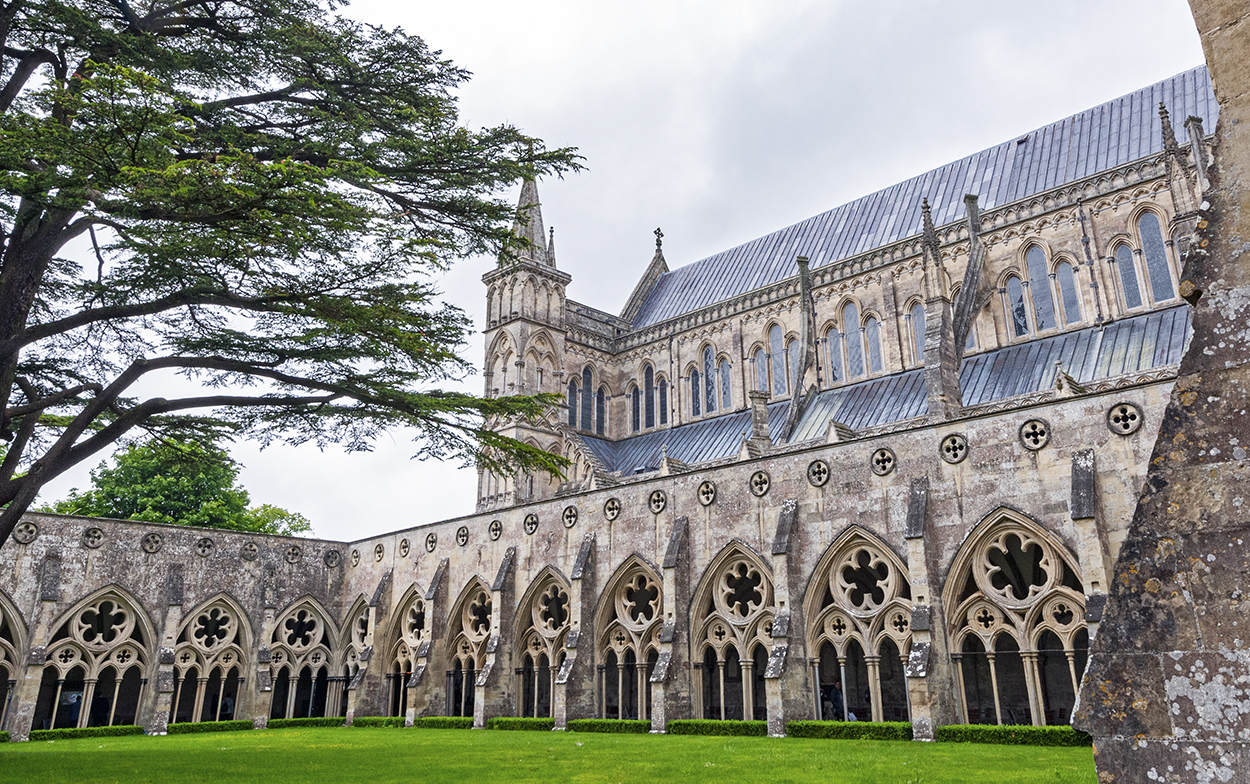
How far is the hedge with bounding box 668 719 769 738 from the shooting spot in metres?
17.7

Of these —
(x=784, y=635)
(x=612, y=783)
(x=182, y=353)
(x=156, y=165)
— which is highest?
(x=156, y=165)

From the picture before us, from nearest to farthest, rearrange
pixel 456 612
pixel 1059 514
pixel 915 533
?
pixel 1059 514, pixel 915 533, pixel 456 612

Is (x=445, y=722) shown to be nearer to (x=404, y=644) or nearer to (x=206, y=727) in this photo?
(x=404, y=644)

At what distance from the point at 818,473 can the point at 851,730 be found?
17.3 feet

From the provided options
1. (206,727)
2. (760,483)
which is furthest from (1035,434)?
(206,727)

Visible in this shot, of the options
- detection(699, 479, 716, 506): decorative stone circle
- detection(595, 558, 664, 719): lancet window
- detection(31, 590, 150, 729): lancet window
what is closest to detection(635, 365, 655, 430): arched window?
detection(595, 558, 664, 719): lancet window

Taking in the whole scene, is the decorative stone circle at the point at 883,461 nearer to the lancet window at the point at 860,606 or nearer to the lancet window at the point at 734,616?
the lancet window at the point at 860,606

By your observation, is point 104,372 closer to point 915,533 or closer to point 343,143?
point 343,143

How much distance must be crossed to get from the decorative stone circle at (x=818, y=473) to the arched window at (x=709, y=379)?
17664mm

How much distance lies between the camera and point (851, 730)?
16312 millimetres

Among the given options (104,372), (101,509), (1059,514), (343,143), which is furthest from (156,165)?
(101,509)

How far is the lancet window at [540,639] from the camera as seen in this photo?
22859mm

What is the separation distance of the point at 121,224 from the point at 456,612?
53.5 feet

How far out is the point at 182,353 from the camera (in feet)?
45.7
